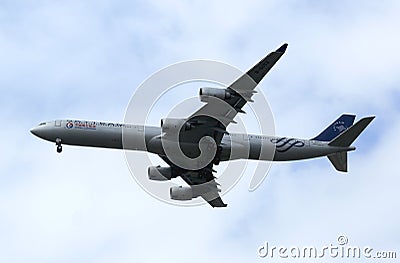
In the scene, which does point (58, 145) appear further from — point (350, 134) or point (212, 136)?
point (350, 134)

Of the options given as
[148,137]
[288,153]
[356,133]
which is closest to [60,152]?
[148,137]

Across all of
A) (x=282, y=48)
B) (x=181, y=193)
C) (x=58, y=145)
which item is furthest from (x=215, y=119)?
(x=58, y=145)

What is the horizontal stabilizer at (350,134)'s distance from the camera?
7769cm

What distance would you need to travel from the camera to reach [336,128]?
85875mm

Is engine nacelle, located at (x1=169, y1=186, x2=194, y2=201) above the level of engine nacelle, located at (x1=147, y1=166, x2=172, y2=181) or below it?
below

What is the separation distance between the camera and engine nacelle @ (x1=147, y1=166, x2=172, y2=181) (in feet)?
279

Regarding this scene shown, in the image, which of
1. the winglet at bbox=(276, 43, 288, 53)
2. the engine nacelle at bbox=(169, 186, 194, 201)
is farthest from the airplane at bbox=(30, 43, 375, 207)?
the winglet at bbox=(276, 43, 288, 53)

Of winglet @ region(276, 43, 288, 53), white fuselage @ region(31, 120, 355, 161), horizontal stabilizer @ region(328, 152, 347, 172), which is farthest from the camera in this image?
horizontal stabilizer @ region(328, 152, 347, 172)

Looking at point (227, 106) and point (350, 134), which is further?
point (350, 134)

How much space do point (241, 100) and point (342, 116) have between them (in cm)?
1657

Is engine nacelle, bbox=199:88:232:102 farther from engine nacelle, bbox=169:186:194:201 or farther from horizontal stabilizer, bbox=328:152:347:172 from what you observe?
engine nacelle, bbox=169:186:194:201

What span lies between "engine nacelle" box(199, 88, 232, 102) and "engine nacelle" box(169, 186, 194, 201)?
16069 mm

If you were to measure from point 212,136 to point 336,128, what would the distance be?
14.1m

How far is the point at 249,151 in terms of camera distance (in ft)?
261
